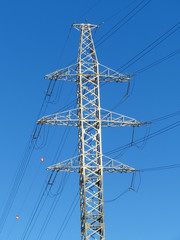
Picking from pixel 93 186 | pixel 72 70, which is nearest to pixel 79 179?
pixel 93 186

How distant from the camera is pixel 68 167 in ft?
192

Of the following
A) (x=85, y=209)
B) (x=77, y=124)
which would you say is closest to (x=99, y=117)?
(x=77, y=124)

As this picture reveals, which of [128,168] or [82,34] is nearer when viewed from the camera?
[128,168]

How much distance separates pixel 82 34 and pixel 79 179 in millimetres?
11553

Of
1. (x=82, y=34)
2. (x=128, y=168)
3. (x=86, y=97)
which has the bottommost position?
(x=128, y=168)

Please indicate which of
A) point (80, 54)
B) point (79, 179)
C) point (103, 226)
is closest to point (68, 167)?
point (79, 179)

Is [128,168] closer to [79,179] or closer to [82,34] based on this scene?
[79,179]

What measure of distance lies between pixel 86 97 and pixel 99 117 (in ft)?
6.48

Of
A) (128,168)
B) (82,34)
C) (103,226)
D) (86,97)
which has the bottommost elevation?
(103,226)

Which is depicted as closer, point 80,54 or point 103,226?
point 103,226

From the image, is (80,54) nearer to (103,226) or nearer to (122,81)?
(122,81)

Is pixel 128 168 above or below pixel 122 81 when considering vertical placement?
below

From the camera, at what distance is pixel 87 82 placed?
200 ft

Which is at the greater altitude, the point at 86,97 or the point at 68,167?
the point at 86,97
